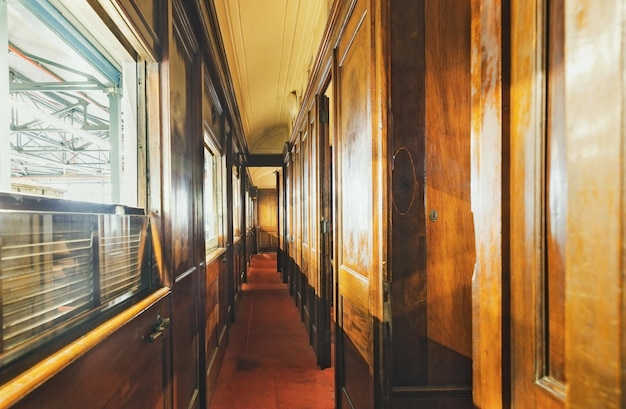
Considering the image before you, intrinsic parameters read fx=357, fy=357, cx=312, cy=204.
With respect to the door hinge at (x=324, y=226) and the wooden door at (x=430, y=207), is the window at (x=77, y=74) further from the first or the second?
the door hinge at (x=324, y=226)

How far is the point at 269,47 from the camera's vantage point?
5137mm

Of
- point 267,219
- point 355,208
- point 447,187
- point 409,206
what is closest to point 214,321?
point 355,208

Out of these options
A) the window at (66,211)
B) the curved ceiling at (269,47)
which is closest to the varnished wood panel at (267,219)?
the curved ceiling at (269,47)

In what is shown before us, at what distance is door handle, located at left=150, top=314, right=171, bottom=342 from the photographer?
1.53 metres

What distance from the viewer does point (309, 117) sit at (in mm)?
4281

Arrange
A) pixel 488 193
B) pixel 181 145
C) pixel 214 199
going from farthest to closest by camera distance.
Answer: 1. pixel 214 199
2. pixel 181 145
3. pixel 488 193

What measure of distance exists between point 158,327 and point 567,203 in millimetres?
1611

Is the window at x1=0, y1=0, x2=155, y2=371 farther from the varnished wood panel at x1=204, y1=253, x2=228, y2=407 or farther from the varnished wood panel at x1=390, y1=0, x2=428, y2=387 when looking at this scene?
the varnished wood panel at x1=204, y1=253, x2=228, y2=407

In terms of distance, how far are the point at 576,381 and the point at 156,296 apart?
1.49 metres

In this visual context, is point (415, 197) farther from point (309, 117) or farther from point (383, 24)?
point (309, 117)

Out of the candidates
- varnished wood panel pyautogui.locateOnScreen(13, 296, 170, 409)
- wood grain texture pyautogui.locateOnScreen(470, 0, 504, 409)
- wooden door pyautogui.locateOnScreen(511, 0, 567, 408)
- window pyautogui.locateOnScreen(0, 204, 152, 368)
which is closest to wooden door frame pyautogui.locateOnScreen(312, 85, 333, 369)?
varnished wood panel pyautogui.locateOnScreen(13, 296, 170, 409)

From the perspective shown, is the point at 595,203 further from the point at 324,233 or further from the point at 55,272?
the point at 324,233

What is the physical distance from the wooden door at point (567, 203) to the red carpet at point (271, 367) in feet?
8.75

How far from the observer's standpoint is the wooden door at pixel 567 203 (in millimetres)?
487
